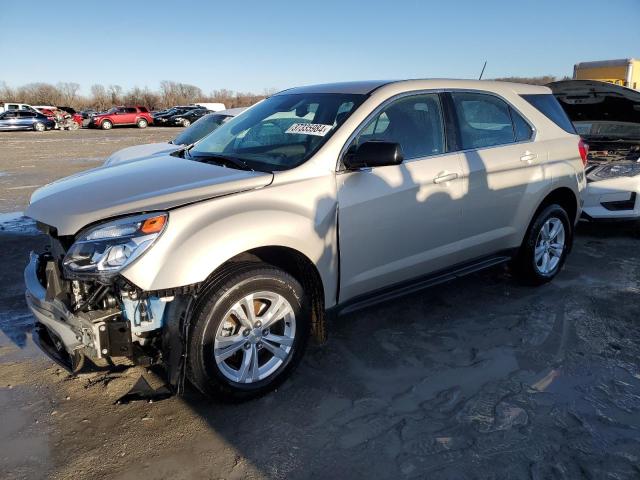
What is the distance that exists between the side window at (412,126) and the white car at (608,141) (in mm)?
3048

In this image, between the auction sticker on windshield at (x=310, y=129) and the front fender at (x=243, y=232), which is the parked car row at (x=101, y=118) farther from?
the front fender at (x=243, y=232)

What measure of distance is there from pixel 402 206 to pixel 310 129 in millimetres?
811

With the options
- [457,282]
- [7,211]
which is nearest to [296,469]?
[457,282]

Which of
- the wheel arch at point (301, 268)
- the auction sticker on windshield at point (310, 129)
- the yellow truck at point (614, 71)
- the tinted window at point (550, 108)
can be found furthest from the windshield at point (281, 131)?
the yellow truck at point (614, 71)

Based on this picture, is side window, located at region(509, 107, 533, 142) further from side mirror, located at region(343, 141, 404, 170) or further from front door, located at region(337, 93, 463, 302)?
side mirror, located at region(343, 141, 404, 170)

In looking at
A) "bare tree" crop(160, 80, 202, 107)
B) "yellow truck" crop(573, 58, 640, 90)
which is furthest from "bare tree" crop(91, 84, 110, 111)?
"yellow truck" crop(573, 58, 640, 90)

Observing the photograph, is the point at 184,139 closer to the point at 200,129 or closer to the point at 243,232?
the point at 200,129

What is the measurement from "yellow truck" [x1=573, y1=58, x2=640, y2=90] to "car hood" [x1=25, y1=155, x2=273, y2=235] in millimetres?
12934

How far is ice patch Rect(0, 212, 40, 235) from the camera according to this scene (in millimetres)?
6699

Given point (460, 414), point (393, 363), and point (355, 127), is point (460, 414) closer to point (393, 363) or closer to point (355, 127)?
point (393, 363)

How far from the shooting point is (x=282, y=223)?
2.98 meters

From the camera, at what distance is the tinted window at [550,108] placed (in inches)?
185

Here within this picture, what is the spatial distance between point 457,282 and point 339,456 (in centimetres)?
279

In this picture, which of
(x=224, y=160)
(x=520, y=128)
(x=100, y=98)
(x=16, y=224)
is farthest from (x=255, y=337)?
(x=100, y=98)
